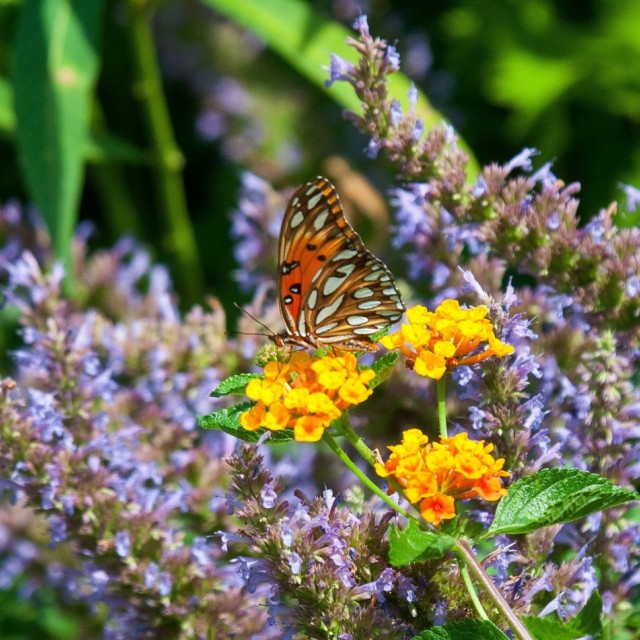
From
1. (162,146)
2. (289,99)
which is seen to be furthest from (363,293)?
(289,99)

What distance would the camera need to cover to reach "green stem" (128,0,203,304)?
8.90ft

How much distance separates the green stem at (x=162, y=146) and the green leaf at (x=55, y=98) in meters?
0.23

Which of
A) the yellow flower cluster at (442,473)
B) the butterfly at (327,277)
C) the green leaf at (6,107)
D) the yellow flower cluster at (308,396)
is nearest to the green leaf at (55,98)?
the green leaf at (6,107)

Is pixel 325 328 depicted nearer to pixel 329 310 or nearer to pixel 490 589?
pixel 329 310

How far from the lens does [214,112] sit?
348 cm

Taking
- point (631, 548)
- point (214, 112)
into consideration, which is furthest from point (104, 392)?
point (214, 112)

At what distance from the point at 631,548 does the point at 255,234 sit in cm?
105

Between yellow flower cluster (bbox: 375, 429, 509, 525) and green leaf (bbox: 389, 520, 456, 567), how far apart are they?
0.07ft

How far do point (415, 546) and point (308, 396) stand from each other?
20cm

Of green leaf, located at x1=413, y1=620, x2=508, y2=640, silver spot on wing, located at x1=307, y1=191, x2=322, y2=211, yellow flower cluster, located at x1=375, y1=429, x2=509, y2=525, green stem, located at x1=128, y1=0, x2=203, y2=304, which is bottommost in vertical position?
green leaf, located at x1=413, y1=620, x2=508, y2=640

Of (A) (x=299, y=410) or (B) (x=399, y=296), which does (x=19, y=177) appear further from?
(A) (x=299, y=410)

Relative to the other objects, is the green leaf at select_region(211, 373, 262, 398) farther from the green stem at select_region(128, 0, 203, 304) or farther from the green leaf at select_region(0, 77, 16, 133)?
the green leaf at select_region(0, 77, 16, 133)

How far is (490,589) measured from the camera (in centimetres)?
103

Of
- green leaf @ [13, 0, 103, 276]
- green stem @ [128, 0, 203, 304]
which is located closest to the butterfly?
green leaf @ [13, 0, 103, 276]
